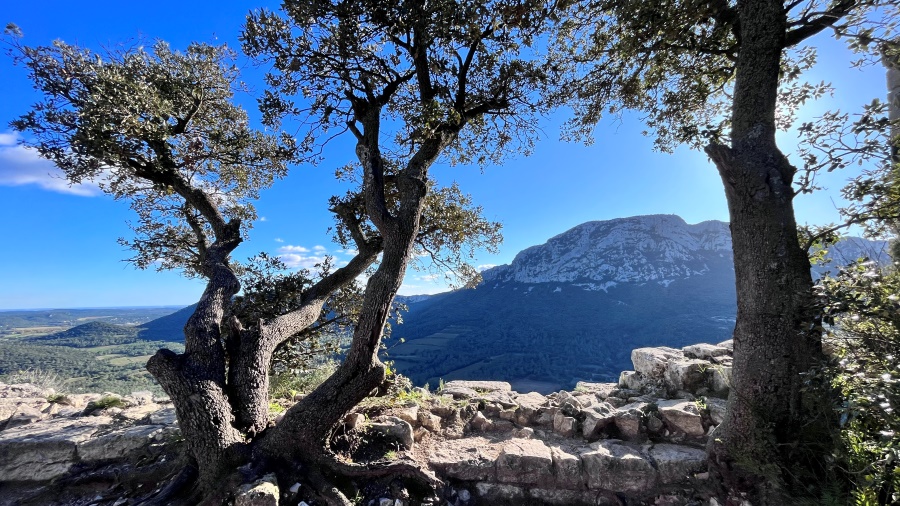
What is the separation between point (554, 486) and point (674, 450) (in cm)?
185

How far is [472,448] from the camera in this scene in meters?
5.34

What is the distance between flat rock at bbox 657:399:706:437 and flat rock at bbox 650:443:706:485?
1.42 ft

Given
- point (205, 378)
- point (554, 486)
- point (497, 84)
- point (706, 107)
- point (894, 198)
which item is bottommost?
point (554, 486)

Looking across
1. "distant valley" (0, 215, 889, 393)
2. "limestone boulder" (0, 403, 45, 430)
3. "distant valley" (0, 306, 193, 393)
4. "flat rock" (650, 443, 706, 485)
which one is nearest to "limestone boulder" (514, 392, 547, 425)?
"flat rock" (650, 443, 706, 485)

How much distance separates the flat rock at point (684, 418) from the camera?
5.20 meters

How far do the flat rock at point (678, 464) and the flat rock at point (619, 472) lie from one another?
12cm

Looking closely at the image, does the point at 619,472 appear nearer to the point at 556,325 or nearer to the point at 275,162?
the point at 275,162

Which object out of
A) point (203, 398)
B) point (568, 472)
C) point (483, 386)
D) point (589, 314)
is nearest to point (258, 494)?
point (203, 398)

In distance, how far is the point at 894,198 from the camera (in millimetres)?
3496

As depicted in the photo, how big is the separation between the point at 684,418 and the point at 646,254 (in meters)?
203

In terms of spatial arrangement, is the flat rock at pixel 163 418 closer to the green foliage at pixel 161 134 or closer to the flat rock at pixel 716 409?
the green foliage at pixel 161 134

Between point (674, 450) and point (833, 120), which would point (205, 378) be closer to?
point (674, 450)

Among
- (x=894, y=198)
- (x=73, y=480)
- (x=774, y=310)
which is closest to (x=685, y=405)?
(x=774, y=310)

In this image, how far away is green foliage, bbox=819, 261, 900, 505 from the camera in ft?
9.07
